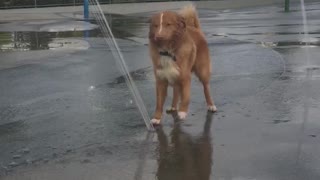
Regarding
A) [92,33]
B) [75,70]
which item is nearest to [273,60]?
[75,70]

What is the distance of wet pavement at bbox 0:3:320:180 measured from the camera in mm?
5137

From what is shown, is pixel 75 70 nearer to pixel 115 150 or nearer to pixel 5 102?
pixel 5 102

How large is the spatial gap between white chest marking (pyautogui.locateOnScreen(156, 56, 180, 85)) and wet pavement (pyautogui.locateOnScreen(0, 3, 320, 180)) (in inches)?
23.6

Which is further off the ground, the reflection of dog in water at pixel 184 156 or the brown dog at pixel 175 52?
the brown dog at pixel 175 52

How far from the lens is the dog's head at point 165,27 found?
5.82 meters

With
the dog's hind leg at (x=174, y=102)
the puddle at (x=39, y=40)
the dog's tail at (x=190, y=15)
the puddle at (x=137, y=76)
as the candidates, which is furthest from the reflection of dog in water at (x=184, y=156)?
the puddle at (x=39, y=40)

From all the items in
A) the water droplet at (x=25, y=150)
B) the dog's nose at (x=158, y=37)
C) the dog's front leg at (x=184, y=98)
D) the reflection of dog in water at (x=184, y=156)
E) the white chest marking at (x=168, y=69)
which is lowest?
the water droplet at (x=25, y=150)

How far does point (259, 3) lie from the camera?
3209 centimetres

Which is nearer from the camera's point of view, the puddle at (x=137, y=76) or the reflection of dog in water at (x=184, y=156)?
the reflection of dog in water at (x=184, y=156)

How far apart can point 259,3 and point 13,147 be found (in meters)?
27.7

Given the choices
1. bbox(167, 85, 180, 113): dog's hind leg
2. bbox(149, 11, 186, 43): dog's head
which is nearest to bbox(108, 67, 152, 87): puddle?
bbox(167, 85, 180, 113): dog's hind leg

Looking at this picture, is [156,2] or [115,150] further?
[156,2]

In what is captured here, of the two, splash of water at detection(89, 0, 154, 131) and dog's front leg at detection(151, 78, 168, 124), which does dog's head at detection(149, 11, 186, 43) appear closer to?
dog's front leg at detection(151, 78, 168, 124)

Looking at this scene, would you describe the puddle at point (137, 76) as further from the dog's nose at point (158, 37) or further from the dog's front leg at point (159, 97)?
the dog's nose at point (158, 37)
